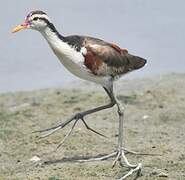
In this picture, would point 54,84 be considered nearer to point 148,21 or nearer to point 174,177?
point 148,21

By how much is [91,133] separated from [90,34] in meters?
4.09

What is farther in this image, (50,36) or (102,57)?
(102,57)

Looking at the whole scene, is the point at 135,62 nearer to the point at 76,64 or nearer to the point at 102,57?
the point at 102,57

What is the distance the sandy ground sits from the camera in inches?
270

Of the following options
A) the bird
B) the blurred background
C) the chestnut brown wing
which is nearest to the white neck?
the bird

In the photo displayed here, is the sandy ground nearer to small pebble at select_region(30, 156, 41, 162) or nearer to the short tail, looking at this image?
small pebble at select_region(30, 156, 41, 162)

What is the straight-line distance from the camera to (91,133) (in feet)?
27.6

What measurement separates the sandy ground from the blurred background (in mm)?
476

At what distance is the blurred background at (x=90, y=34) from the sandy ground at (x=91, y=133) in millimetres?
476

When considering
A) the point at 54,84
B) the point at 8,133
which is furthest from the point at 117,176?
the point at 54,84

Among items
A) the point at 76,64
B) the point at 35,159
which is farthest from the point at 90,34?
the point at 76,64

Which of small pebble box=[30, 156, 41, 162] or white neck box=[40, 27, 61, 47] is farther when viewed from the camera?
small pebble box=[30, 156, 41, 162]

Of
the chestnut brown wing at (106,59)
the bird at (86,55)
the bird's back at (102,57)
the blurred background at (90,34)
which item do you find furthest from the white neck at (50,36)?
the blurred background at (90,34)

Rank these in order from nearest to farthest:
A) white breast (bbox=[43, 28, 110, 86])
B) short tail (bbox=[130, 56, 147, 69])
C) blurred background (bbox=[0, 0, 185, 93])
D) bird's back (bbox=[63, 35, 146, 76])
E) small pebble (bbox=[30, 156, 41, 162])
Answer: white breast (bbox=[43, 28, 110, 86]), bird's back (bbox=[63, 35, 146, 76]), small pebble (bbox=[30, 156, 41, 162]), short tail (bbox=[130, 56, 147, 69]), blurred background (bbox=[0, 0, 185, 93])
